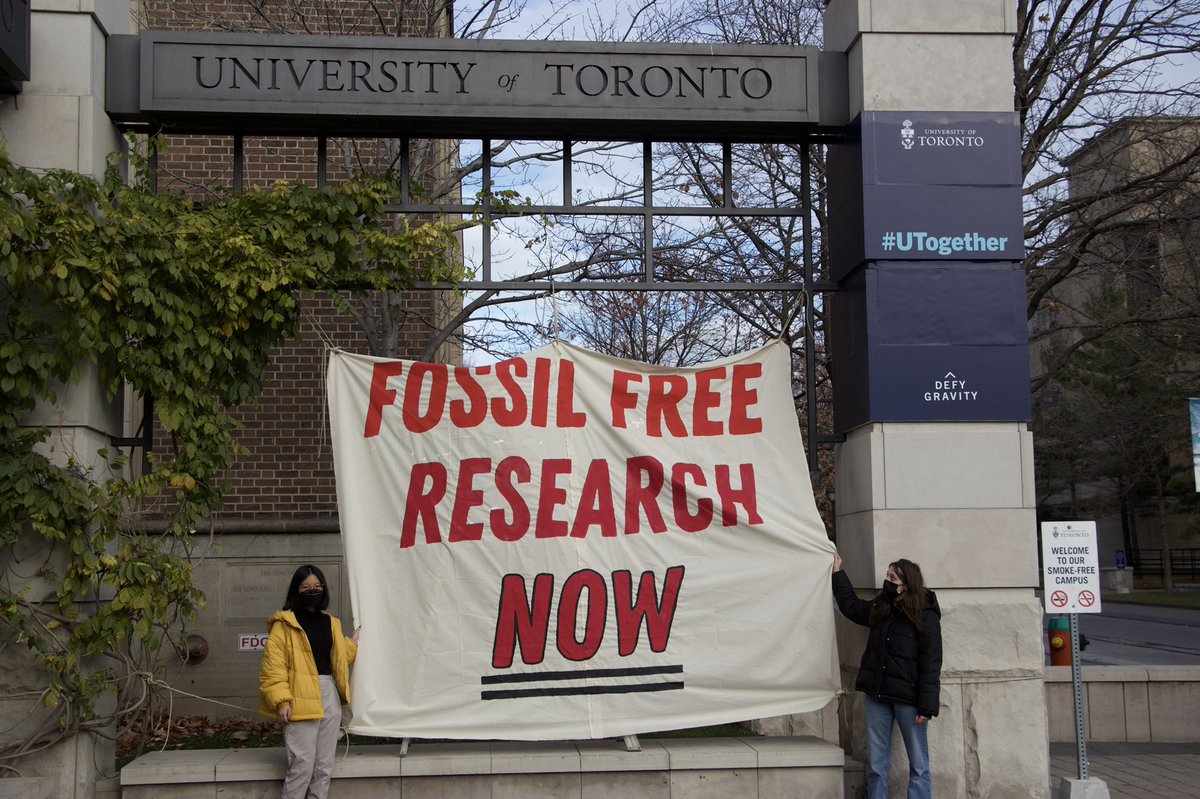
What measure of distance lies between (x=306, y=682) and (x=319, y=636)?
0.97 ft

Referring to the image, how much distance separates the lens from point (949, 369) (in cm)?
775

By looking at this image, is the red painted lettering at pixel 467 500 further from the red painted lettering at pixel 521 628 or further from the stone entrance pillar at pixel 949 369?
the stone entrance pillar at pixel 949 369

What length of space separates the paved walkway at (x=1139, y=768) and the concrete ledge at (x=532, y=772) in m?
2.82

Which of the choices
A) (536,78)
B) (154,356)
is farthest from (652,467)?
(154,356)

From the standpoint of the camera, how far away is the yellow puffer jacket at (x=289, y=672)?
6.72 metres

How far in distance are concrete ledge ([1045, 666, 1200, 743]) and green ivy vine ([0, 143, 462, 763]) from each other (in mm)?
8065

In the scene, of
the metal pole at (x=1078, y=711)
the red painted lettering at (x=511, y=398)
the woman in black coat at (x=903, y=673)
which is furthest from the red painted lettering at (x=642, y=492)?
the metal pole at (x=1078, y=711)

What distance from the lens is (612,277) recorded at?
1361 cm

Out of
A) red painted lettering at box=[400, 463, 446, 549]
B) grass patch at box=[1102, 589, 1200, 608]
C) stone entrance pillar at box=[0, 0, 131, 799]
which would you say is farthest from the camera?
grass patch at box=[1102, 589, 1200, 608]

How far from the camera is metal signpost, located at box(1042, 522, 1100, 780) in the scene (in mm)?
7977

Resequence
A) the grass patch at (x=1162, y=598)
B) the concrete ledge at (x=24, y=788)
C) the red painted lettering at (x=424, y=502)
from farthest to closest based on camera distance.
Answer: the grass patch at (x=1162, y=598)
the red painted lettering at (x=424, y=502)
the concrete ledge at (x=24, y=788)

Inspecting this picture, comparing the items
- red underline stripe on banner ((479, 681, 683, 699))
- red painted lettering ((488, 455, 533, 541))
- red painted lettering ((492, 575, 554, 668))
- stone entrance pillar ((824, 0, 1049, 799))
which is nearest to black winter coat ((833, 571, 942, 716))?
stone entrance pillar ((824, 0, 1049, 799))

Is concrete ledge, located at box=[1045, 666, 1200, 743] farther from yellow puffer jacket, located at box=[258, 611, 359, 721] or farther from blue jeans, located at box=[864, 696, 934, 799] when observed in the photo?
yellow puffer jacket, located at box=[258, 611, 359, 721]

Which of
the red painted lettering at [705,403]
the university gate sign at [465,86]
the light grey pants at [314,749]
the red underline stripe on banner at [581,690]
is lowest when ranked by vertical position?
the light grey pants at [314,749]
